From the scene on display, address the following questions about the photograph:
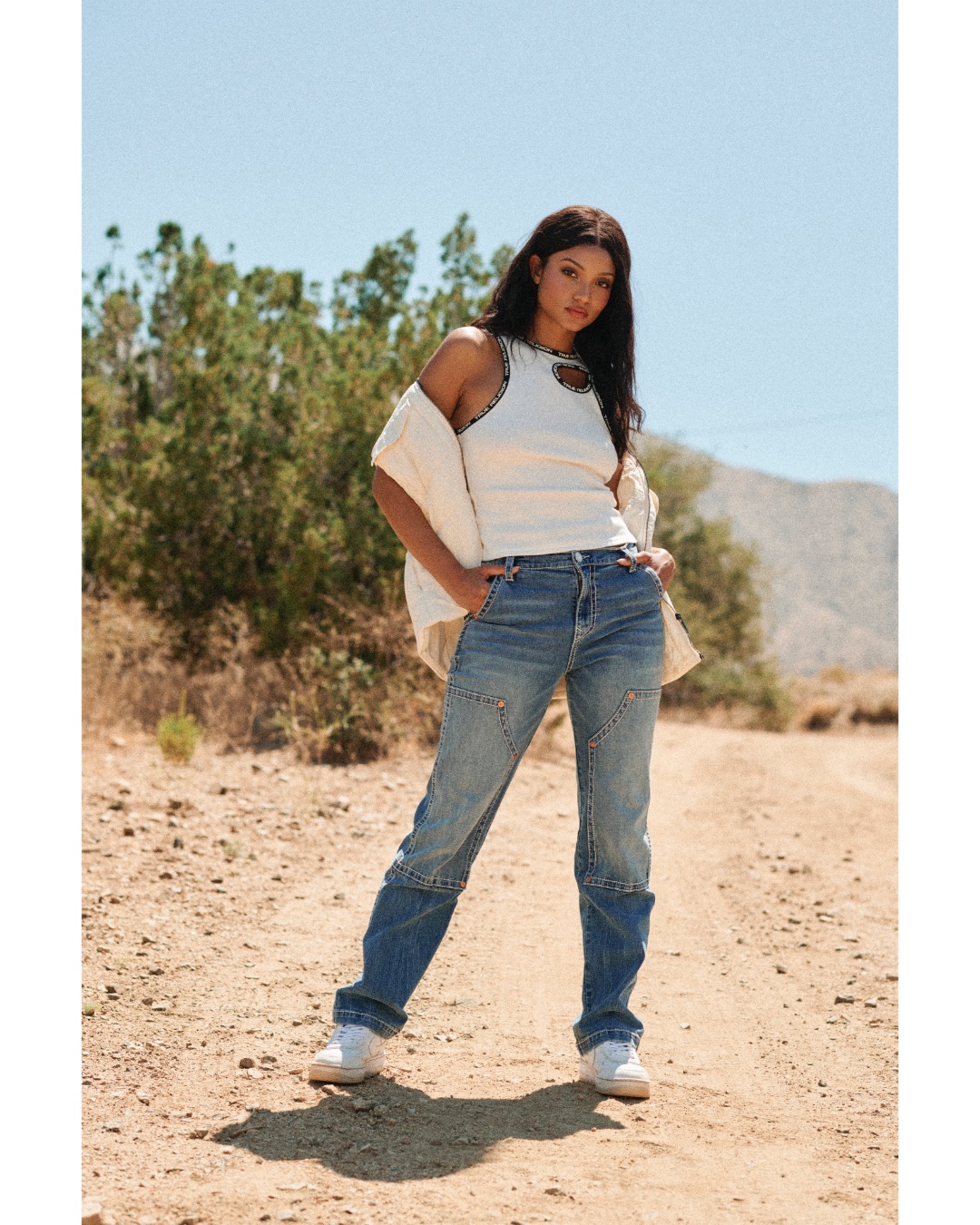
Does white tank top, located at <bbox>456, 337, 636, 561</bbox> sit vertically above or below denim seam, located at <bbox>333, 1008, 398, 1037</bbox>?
above

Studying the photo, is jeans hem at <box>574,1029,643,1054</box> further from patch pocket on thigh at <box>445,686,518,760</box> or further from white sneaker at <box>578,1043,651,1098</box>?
patch pocket on thigh at <box>445,686,518,760</box>

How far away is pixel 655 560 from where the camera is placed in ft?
9.36

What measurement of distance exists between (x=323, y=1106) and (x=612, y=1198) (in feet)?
2.28

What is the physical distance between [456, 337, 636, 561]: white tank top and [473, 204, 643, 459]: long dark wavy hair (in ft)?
0.42

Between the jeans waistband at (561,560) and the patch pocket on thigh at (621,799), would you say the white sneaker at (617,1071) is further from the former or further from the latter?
the jeans waistband at (561,560)

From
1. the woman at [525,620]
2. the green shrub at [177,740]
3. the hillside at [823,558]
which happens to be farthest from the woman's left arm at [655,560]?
the hillside at [823,558]

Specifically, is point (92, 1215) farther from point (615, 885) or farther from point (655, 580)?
point (655, 580)

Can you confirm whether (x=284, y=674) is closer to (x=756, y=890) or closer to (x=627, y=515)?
(x=756, y=890)

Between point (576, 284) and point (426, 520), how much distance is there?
61 cm

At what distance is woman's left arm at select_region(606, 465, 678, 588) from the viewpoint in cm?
281

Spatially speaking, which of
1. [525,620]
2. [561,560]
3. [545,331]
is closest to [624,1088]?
[525,620]

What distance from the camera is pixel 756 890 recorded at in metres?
5.37

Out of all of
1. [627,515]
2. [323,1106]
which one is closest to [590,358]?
[627,515]

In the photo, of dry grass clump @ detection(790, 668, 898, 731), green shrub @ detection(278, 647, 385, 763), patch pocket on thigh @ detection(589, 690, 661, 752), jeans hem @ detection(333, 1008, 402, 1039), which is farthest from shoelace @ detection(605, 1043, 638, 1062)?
dry grass clump @ detection(790, 668, 898, 731)
